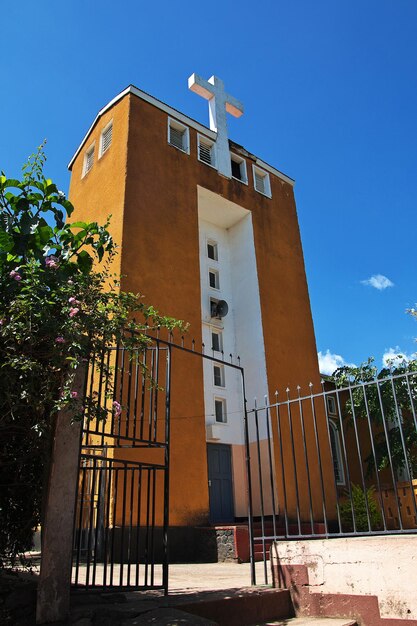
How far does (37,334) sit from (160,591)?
10.7 feet

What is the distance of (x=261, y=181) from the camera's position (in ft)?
66.3

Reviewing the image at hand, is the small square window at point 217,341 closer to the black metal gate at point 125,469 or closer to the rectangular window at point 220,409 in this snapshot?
→ the rectangular window at point 220,409

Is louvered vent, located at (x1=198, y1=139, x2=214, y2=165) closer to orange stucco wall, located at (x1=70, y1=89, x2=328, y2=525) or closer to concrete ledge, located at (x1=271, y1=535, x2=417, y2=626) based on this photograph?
orange stucco wall, located at (x1=70, y1=89, x2=328, y2=525)

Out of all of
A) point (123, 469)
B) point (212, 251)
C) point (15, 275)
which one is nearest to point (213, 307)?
point (212, 251)

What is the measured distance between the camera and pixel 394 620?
15.5 feet

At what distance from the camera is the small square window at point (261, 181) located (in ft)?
65.0

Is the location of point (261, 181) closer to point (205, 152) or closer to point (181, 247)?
point (205, 152)

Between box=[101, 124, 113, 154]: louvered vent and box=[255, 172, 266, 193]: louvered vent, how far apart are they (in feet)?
19.5

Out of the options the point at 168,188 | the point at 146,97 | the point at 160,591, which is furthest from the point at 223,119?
the point at 160,591

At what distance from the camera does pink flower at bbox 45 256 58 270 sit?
16.0 ft

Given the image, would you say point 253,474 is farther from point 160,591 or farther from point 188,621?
point 188,621

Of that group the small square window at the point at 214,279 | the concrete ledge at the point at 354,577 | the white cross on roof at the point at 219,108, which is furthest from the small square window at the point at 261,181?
the concrete ledge at the point at 354,577

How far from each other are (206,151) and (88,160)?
4332mm

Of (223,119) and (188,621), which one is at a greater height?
(223,119)
